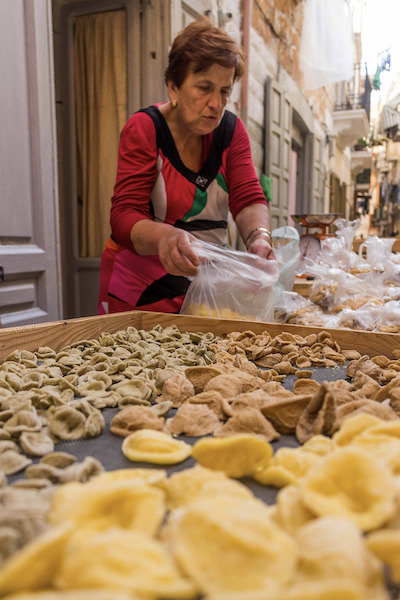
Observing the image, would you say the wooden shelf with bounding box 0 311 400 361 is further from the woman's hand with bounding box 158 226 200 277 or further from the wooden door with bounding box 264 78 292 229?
the wooden door with bounding box 264 78 292 229

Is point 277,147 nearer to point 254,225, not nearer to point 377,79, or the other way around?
point 254,225

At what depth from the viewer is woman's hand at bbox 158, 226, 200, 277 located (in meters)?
1.54

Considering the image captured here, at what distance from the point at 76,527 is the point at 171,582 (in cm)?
11

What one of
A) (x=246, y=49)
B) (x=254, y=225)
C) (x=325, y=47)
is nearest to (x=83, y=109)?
(x=246, y=49)

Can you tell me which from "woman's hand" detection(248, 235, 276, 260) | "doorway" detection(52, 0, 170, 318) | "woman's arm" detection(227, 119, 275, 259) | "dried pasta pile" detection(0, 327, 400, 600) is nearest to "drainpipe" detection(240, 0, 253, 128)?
"doorway" detection(52, 0, 170, 318)

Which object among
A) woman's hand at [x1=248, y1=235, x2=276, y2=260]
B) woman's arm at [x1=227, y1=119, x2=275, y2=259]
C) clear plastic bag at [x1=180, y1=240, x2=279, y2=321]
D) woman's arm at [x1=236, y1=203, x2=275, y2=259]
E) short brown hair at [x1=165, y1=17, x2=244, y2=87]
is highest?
short brown hair at [x1=165, y1=17, x2=244, y2=87]

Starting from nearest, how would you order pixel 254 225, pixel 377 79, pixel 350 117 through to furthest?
1. pixel 254 225
2. pixel 350 117
3. pixel 377 79

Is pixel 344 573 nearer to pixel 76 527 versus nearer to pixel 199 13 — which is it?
pixel 76 527

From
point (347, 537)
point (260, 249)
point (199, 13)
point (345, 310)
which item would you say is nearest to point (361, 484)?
point (347, 537)

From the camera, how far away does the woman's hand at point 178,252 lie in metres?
1.54

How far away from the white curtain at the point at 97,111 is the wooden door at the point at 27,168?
130cm

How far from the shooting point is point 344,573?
36cm

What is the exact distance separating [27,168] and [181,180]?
879 millimetres

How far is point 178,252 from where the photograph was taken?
1.54 metres
